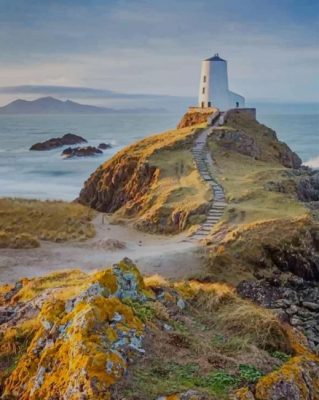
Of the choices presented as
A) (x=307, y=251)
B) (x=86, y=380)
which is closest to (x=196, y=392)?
(x=86, y=380)

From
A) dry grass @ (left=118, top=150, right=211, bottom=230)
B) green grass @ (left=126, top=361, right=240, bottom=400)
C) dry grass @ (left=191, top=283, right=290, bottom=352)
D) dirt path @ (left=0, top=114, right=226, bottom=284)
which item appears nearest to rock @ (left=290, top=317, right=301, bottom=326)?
dirt path @ (left=0, top=114, right=226, bottom=284)

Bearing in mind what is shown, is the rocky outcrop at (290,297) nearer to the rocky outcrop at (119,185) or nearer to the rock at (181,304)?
the rock at (181,304)

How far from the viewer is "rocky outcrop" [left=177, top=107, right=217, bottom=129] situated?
39.9 metres

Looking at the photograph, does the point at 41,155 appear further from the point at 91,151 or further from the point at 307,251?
the point at 307,251

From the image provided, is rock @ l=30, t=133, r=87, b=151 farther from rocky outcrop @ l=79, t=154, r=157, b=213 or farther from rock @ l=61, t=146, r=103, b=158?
rocky outcrop @ l=79, t=154, r=157, b=213

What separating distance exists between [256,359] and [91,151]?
54832 millimetres

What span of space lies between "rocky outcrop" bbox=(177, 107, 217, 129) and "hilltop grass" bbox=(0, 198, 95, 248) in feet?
49.8

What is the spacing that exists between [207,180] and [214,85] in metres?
19.3

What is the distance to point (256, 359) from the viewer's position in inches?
323

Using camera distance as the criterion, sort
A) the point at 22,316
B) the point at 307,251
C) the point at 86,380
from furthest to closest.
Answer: the point at 307,251 < the point at 22,316 < the point at 86,380

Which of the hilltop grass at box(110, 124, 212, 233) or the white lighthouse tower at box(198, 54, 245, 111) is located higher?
the white lighthouse tower at box(198, 54, 245, 111)

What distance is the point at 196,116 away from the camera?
134 feet

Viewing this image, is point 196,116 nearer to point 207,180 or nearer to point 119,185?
point 119,185

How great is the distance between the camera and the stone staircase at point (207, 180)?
68.9 ft
